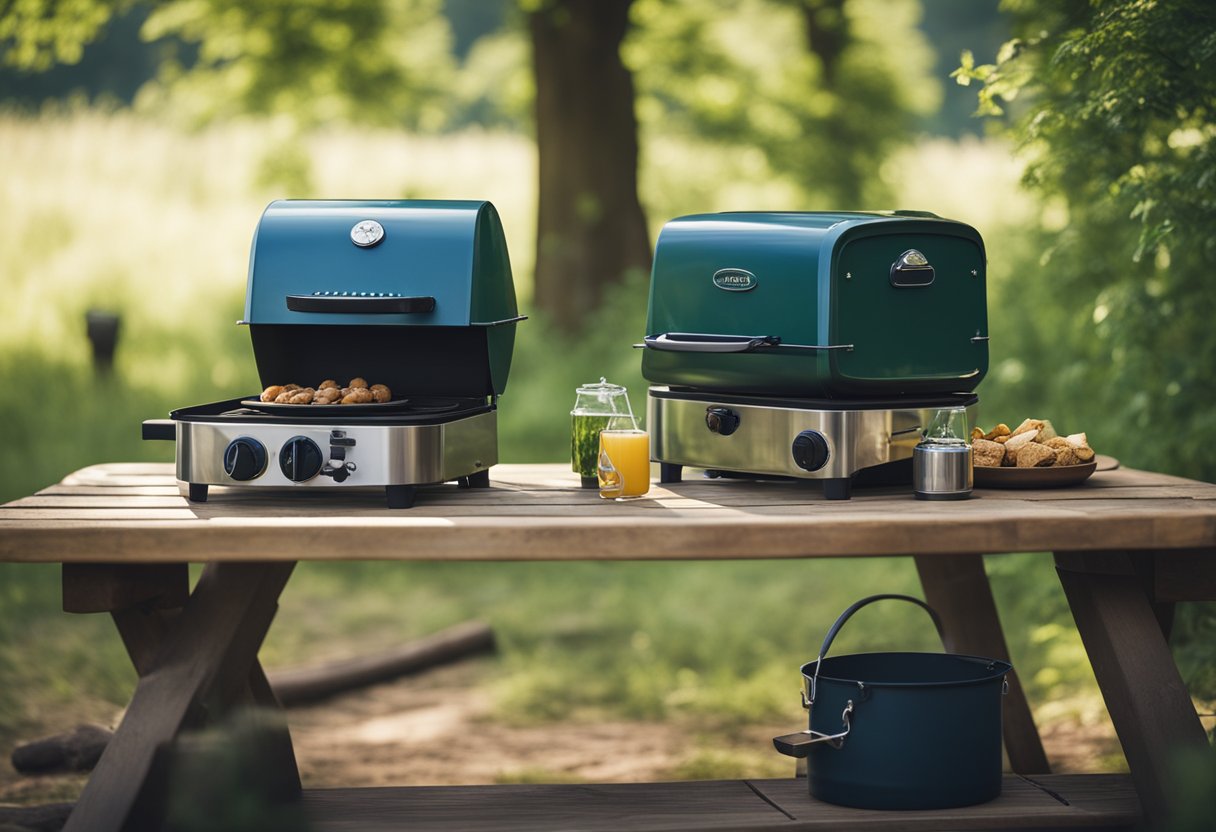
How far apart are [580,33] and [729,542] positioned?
5.68m

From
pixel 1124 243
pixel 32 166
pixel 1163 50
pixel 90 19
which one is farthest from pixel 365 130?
pixel 1163 50

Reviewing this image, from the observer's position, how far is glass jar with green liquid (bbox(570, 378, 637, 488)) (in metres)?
3.04

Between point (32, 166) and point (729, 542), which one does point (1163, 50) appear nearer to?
point (729, 542)

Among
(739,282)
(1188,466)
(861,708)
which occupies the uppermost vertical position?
(739,282)

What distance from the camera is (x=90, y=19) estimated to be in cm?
768

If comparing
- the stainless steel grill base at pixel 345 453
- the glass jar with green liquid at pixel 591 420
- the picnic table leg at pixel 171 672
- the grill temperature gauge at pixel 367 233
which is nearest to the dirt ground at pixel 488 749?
the picnic table leg at pixel 171 672

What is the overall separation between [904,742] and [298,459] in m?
1.36

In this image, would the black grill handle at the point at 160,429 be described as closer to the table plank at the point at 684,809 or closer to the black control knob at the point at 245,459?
the black control knob at the point at 245,459

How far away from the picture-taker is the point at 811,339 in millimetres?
2891

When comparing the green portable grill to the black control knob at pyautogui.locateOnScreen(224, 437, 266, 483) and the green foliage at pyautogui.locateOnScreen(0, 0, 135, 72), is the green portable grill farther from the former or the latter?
the green foliage at pyautogui.locateOnScreen(0, 0, 135, 72)

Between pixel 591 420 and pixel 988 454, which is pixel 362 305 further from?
pixel 988 454

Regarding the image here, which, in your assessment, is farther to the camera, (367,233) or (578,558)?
(367,233)

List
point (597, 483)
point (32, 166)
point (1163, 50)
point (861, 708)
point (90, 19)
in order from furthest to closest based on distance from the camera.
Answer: point (32, 166) < point (90, 19) < point (1163, 50) < point (597, 483) < point (861, 708)

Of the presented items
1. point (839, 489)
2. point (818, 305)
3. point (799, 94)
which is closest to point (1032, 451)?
point (839, 489)
